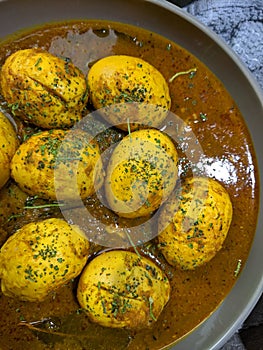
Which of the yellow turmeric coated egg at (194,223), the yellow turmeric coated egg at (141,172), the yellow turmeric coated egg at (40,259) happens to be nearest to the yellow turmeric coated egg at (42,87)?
the yellow turmeric coated egg at (141,172)

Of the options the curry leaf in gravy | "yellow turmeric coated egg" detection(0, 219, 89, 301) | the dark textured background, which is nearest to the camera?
"yellow turmeric coated egg" detection(0, 219, 89, 301)

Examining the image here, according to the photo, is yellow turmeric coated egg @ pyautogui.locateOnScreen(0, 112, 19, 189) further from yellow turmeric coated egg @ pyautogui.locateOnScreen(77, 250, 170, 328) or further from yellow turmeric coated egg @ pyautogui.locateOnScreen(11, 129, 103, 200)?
yellow turmeric coated egg @ pyautogui.locateOnScreen(77, 250, 170, 328)

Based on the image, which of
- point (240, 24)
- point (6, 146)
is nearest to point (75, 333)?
point (6, 146)

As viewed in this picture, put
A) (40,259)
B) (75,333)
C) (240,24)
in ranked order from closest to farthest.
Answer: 1. (40,259)
2. (75,333)
3. (240,24)

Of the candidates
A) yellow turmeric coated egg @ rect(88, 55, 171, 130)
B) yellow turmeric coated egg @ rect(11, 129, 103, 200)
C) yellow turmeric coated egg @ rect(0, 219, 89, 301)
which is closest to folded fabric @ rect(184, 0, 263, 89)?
yellow turmeric coated egg @ rect(88, 55, 171, 130)

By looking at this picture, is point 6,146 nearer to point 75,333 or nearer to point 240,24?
point 75,333

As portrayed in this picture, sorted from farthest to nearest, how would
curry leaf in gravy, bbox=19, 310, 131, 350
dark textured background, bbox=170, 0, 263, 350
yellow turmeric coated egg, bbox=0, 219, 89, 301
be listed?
dark textured background, bbox=170, 0, 263, 350, curry leaf in gravy, bbox=19, 310, 131, 350, yellow turmeric coated egg, bbox=0, 219, 89, 301

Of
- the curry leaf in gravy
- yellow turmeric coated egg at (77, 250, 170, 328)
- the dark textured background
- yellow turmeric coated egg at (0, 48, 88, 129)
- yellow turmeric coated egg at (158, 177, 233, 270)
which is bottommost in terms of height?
the curry leaf in gravy
